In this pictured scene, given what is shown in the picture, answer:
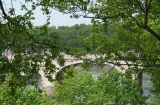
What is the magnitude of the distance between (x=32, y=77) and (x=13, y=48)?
24.7 inches

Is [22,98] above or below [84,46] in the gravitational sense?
below

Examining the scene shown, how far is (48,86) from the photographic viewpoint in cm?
6975

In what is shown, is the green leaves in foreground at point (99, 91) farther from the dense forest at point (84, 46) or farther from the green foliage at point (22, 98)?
the green foliage at point (22, 98)

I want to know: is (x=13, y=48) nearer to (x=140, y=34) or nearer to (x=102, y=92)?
(x=140, y=34)

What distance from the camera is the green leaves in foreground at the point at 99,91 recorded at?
33966 millimetres

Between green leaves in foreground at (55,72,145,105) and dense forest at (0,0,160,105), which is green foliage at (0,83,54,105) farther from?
green leaves in foreground at (55,72,145,105)

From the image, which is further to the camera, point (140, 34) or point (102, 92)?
point (102, 92)

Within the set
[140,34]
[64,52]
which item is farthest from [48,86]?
[64,52]

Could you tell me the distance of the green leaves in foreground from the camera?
1337 inches

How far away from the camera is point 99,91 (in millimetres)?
36156

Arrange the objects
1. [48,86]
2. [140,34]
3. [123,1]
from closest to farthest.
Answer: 1. [123,1]
2. [140,34]
3. [48,86]

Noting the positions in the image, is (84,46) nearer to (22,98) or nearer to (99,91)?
(22,98)

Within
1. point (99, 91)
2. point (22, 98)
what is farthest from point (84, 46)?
point (99, 91)

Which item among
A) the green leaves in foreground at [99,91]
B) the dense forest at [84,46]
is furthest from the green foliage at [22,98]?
the green leaves in foreground at [99,91]
